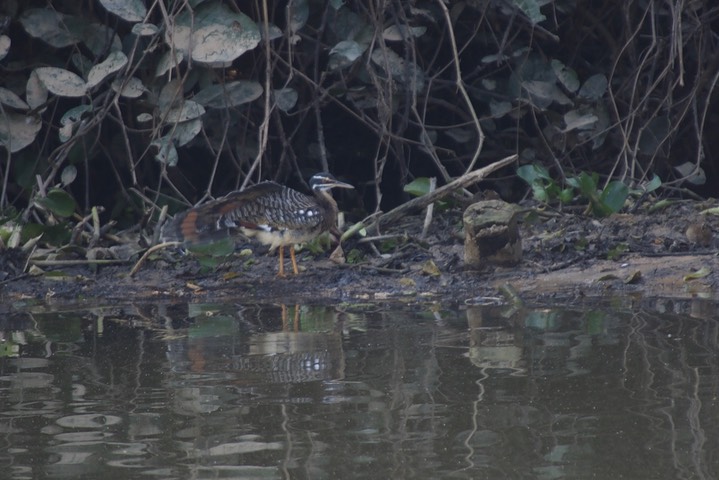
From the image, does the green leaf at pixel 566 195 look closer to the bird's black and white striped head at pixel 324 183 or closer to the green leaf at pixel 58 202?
the bird's black and white striped head at pixel 324 183

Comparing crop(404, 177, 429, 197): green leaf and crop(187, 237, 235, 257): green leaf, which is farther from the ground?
crop(404, 177, 429, 197): green leaf

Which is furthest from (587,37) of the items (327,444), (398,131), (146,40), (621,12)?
(327,444)

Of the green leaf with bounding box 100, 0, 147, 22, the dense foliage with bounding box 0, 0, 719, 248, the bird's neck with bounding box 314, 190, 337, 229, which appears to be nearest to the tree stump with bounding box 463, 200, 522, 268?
the dense foliage with bounding box 0, 0, 719, 248

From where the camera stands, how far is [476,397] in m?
3.95

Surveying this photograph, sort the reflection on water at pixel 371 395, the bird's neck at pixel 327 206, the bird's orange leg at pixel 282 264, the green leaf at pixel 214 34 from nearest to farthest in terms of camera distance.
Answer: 1. the reflection on water at pixel 371 395
2. the bird's orange leg at pixel 282 264
3. the green leaf at pixel 214 34
4. the bird's neck at pixel 327 206

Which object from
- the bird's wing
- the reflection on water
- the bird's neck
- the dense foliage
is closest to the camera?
the reflection on water

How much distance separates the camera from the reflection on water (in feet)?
10.7

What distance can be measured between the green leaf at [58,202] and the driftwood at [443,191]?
6.72 feet

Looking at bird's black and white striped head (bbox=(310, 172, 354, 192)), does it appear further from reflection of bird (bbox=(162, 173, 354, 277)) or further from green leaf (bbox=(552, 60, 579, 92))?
green leaf (bbox=(552, 60, 579, 92))

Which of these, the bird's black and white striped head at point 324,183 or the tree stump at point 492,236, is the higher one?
the bird's black and white striped head at point 324,183

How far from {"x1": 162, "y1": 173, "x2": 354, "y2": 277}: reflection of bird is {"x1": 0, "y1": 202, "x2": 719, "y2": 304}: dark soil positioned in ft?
0.81

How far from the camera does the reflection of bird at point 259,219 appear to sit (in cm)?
696

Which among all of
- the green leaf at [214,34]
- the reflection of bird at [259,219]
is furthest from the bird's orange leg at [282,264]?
the green leaf at [214,34]

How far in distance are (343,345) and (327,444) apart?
5.19 ft
